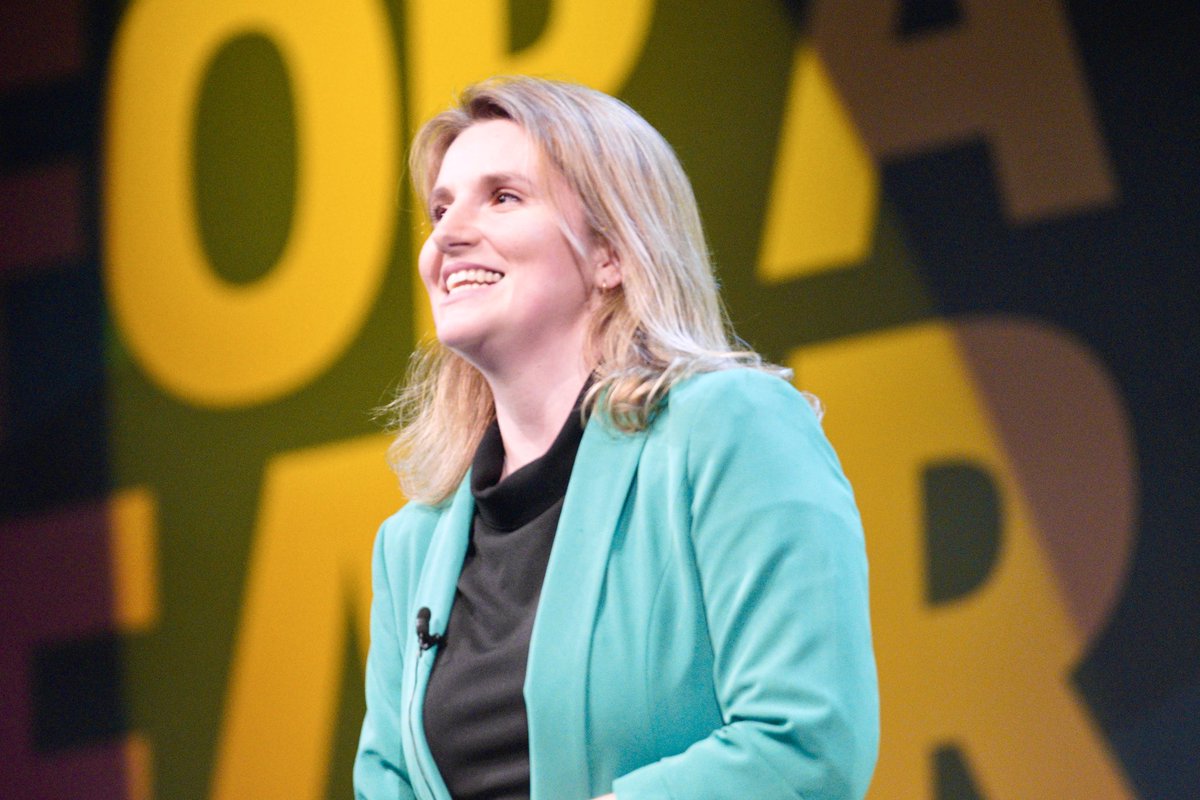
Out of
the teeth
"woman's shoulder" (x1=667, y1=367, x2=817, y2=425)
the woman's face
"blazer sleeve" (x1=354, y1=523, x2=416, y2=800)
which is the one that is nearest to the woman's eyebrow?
the woman's face

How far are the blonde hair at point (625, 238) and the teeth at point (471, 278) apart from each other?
0.09 m

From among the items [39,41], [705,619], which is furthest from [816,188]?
[39,41]

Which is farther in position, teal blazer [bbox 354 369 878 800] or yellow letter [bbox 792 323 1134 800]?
yellow letter [bbox 792 323 1134 800]

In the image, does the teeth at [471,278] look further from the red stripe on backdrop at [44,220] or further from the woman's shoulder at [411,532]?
the red stripe on backdrop at [44,220]

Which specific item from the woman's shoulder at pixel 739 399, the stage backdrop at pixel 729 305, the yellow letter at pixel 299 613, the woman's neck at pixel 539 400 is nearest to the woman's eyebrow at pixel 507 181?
the woman's neck at pixel 539 400

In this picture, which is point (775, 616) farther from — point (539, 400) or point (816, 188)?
point (816, 188)


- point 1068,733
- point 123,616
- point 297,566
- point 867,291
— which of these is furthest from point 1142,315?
Result: point 123,616

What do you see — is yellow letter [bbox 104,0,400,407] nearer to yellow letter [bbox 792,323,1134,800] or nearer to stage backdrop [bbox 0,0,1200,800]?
stage backdrop [bbox 0,0,1200,800]

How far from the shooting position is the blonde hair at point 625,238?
1.46m

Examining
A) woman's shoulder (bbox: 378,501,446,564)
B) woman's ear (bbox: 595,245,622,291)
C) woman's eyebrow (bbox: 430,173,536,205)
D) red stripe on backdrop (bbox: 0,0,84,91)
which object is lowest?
woman's shoulder (bbox: 378,501,446,564)

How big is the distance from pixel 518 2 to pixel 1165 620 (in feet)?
5.71

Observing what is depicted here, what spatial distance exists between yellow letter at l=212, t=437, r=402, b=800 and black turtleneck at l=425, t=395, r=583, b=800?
147 centimetres

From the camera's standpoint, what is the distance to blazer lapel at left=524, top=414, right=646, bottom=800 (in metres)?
1.28

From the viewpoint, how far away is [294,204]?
3.15 m
